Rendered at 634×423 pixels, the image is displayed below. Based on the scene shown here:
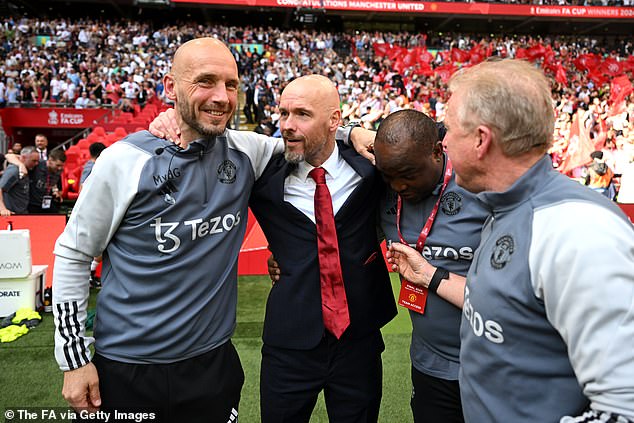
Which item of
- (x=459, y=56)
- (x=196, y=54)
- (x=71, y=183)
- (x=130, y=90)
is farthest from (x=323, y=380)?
(x=459, y=56)

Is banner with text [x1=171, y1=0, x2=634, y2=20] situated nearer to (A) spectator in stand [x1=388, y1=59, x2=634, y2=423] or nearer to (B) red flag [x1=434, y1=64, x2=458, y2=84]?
(B) red flag [x1=434, y1=64, x2=458, y2=84]

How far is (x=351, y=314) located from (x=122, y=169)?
3.61 feet

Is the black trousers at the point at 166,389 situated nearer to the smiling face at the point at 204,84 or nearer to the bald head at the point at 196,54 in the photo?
the smiling face at the point at 204,84

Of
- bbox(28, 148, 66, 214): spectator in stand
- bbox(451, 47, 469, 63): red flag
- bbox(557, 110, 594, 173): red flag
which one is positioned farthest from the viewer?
bbox(451, 47, 469, 63): red flag

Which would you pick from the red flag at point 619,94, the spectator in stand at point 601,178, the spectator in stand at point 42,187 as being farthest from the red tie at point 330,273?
the red flag at point 619,94

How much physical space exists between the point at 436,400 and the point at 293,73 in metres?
19.6

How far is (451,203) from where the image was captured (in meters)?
1.98

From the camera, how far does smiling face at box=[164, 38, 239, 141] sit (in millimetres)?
1898

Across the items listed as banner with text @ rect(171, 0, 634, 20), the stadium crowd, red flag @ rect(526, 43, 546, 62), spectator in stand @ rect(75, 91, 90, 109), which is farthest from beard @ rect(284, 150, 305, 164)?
banner with text @ rect(171, 0, 634, 20)

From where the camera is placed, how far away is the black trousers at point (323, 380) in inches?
86.7

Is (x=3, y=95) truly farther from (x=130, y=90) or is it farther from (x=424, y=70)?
(x=424, y=70)

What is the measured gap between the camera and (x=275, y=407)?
2.23 metres

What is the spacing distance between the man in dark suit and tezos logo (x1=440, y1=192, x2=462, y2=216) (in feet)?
1.18

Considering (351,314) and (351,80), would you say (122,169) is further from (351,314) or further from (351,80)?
(351,80)
